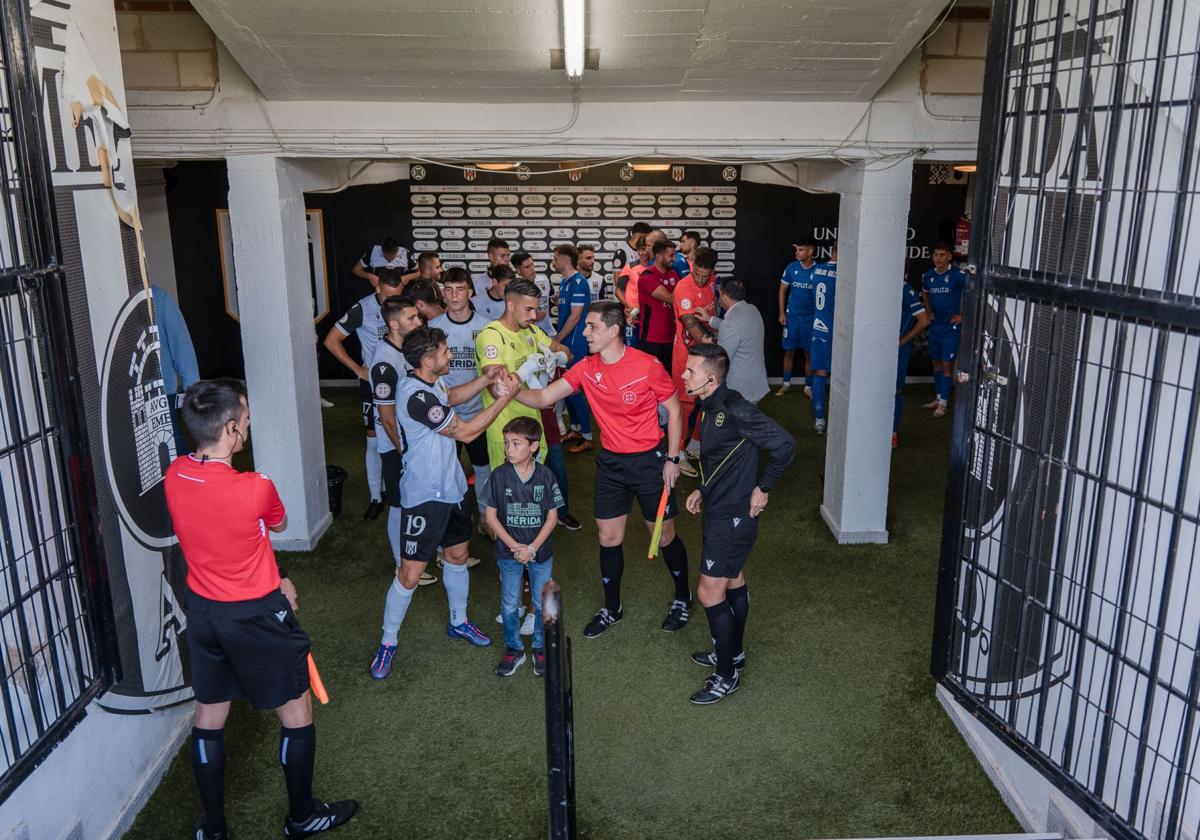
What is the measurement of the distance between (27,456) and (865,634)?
3954 mm

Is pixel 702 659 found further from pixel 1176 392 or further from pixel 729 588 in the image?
pixel 1176 392

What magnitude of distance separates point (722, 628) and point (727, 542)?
1.33ft

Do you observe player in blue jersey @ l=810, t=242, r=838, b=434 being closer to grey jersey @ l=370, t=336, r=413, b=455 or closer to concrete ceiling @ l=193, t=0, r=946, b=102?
concrete ceiling @ l=193, t=0, r=946, b=102

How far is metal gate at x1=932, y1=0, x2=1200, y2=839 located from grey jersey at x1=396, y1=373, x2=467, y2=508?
2206mm

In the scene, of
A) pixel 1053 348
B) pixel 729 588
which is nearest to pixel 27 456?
pixel 729 588

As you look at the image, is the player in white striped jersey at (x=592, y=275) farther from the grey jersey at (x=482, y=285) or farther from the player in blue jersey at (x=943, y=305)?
the player in blue jersey at (x=943, y=305)

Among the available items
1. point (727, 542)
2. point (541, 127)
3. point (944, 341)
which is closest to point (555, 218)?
point (944, 341)

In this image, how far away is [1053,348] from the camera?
128 inches

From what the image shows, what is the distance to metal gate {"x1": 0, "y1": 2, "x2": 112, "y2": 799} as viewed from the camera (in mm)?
3037

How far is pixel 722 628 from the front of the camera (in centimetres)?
449

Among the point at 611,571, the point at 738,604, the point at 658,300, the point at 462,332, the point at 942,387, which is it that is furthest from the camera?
the point at 942,387

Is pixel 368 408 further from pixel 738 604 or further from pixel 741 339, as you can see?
pixel 738 604

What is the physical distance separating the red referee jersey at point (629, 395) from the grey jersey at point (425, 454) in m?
0.78

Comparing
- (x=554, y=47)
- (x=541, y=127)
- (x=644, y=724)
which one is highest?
(x=554, y=47)
